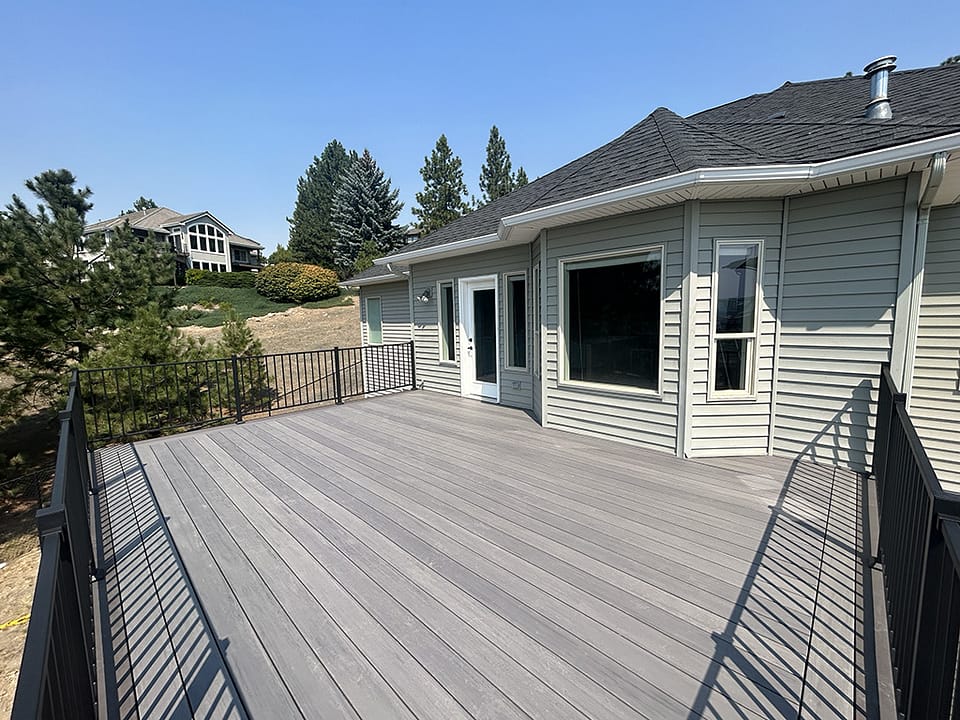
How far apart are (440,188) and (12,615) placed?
2554cm

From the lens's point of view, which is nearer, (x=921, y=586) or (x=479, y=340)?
(x=921, y=586)

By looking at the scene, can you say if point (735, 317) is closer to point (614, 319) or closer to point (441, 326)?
point (614, 319)

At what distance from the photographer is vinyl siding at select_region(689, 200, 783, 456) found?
12.5 feet

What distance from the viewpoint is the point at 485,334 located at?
6.87m

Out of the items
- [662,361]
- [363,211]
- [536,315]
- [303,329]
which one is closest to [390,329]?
[536,315]

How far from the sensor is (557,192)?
4613mm

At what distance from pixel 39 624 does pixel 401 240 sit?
27.3m

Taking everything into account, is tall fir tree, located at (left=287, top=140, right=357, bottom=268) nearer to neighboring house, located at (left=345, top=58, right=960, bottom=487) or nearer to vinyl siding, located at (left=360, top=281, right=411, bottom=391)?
vinyl siding, located at (left=360, top=281, right=411, bottom=391)

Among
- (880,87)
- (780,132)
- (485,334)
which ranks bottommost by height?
(485,334)

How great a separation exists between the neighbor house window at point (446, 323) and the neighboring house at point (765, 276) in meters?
2.70

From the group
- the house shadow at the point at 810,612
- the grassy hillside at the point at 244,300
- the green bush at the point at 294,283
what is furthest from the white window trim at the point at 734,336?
the green bush at the point at 294,283

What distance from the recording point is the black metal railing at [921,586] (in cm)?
117

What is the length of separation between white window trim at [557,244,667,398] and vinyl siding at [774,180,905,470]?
1058mm

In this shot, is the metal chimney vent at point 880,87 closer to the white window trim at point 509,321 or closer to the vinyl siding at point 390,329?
the white window trim at point 509,321
